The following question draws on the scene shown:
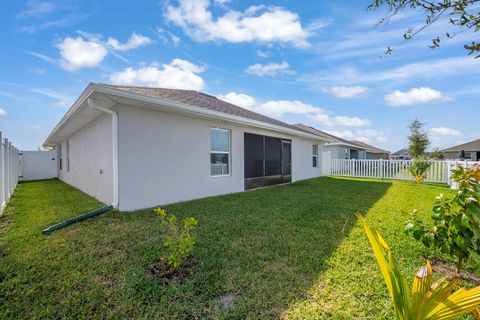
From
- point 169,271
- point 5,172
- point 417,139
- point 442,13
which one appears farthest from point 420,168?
point 5,172

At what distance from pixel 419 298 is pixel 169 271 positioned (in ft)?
8.23

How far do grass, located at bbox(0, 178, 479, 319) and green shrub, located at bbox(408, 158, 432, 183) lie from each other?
9575 millimetres

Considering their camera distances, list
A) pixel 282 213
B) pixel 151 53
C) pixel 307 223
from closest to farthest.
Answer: pixel 307 223 → pixel 282 213 → pixel 151 53

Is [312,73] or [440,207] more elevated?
[312,73]

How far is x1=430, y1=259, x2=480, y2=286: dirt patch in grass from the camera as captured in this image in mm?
2770

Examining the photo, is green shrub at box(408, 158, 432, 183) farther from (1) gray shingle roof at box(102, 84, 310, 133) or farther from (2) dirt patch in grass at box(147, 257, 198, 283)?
(2) dirt patch in grass at box(147, 257, 198, 283)

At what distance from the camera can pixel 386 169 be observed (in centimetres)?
1534

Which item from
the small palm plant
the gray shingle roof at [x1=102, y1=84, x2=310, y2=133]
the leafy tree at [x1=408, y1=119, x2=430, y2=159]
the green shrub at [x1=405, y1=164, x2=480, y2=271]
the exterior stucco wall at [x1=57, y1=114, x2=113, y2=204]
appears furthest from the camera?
the leafy tree at [x1=408, y1=119, x2=430, y2=159]

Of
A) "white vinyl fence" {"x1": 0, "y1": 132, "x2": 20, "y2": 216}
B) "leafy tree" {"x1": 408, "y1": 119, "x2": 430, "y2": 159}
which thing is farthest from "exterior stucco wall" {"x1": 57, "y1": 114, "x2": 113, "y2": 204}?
"leafy tree" {"x1": 408, "y1": 119, "x2": 430, "y2": 159}

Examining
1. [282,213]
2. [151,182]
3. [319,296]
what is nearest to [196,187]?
[151,182]

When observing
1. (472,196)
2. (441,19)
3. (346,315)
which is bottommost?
(346,315)

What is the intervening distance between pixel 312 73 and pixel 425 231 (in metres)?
11.0

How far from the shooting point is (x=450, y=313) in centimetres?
133

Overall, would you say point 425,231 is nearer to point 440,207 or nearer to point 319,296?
point 440,207
